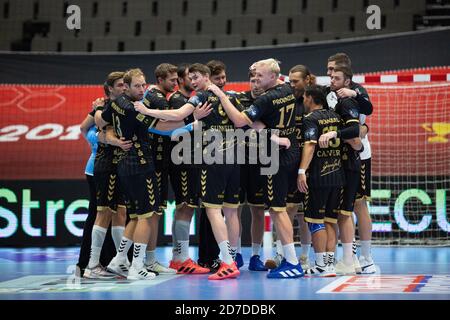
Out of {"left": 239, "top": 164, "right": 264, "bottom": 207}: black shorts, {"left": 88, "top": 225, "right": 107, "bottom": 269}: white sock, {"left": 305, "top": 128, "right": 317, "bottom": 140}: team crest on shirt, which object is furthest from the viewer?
{"left": 239, "top": 164, "right": 264, "bottom": 207}: black shorts

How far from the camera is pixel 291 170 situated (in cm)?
830

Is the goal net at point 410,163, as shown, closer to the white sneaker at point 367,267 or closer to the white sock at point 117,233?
the white sneaker at point 367,267

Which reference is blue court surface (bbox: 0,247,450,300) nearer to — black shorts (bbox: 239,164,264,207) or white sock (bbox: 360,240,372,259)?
white sock (bbox: 360,240,372,259)

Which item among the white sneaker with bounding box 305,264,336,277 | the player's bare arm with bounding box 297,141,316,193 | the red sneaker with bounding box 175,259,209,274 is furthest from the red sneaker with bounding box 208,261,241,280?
the player's bare arm with bounding box 297,141,316,193

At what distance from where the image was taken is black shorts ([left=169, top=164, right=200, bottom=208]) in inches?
344

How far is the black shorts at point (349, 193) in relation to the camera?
8250 mm

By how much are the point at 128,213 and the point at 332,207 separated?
2483mm

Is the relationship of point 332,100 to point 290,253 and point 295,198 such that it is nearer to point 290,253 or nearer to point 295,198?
point 295,198

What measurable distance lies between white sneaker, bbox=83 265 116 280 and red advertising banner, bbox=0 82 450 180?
5.33 m

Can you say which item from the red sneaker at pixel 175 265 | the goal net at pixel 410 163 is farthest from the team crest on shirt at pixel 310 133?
the goal net at pixel 410 163

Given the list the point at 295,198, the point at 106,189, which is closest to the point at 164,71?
the point at 106,189
